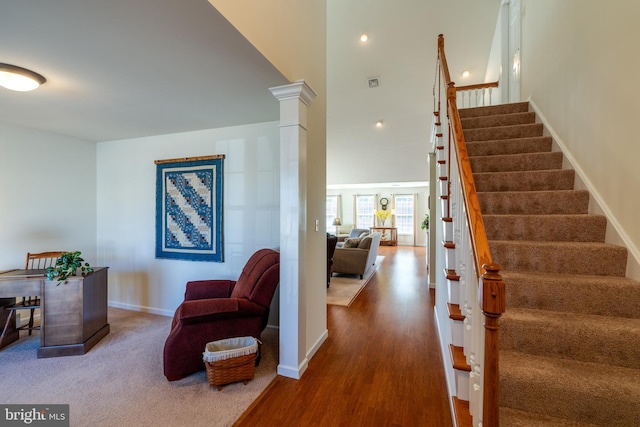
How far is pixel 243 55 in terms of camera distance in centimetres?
172

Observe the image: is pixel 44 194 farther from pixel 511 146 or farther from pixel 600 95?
pixel 600 95

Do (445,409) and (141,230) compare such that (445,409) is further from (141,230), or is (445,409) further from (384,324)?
(141,230)

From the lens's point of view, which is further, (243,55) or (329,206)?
(329,206)

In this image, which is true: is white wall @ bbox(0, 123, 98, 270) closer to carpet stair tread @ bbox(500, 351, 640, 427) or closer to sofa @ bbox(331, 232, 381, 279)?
sofa @ bbox(331, 232, 381, 279)

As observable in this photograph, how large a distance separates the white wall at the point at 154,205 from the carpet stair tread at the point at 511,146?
2.20m

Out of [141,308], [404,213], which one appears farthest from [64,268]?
[404,213]

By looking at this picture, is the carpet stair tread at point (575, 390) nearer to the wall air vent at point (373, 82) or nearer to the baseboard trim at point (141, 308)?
the baseboard trim at point (141, 308)

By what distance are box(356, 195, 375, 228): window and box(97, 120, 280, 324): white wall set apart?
846cm

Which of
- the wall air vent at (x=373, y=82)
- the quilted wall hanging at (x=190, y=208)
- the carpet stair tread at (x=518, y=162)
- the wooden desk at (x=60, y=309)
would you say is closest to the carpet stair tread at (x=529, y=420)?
the carpet stair tread at (x=518, y=162)

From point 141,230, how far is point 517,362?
4.04 m

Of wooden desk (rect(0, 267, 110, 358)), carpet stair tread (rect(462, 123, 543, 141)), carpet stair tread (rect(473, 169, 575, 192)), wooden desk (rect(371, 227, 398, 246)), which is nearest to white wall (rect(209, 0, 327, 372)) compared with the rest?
carpet stair tread (rect(473, 169, 575, 192))

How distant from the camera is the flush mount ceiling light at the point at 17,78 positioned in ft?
5.86

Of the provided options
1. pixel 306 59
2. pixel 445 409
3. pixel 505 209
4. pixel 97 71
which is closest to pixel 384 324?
pixel 445 409

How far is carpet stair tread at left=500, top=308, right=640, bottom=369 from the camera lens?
1.36 metres
